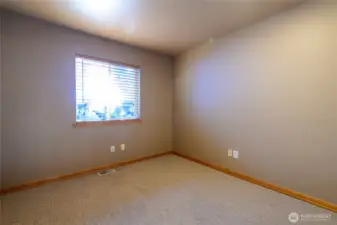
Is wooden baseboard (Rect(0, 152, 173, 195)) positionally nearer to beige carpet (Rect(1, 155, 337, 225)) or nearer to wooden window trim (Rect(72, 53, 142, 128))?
beige carpet (Rect(1, 155, 337, 225))

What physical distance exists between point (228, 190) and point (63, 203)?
1.93 m

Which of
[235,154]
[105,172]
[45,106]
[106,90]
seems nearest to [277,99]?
[235,154]

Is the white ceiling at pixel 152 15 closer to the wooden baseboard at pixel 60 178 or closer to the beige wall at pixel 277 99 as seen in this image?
the beige wall at pixel 277 99

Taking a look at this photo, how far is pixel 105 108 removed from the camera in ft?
10.7

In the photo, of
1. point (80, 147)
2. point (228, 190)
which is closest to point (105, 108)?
point (80, 147)

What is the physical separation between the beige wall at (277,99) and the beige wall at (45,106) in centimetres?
163

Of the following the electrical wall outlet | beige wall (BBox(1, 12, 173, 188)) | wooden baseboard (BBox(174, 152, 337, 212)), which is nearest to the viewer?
wooden baseboard (BBox(174, 152, 337, 212))

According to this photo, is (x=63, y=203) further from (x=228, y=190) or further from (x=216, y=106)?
(x=216, y=106)

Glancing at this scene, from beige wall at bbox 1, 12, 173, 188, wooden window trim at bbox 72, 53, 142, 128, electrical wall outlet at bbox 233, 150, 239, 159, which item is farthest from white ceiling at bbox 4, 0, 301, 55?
electrical wall outlet at bbox 233, 150, 239, 159

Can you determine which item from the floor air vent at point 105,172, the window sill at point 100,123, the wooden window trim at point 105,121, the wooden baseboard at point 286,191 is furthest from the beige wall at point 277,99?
the floor air vent at point 105,172

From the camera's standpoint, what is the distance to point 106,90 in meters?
3.24

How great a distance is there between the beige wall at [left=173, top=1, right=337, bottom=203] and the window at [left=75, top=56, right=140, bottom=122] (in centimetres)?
125

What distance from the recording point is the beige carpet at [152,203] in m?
1.80

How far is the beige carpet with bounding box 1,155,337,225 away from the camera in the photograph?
5.90 ft
